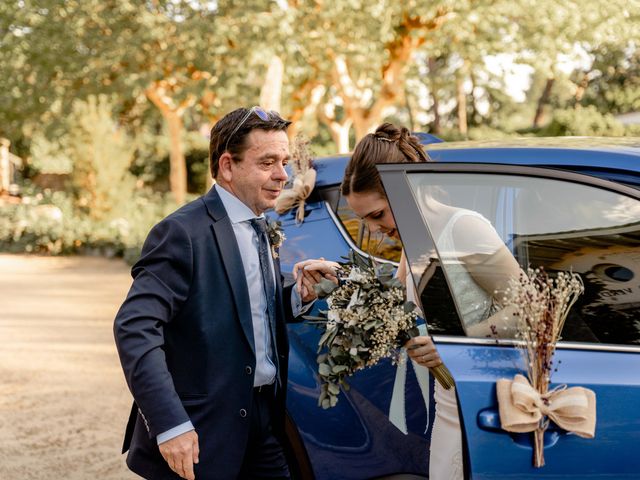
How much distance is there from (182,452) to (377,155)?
1.06m

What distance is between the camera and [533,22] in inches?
646

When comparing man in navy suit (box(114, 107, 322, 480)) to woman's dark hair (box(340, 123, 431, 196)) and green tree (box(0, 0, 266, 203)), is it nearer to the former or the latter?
woman's dark hair (box(340, 123, 431, 196))

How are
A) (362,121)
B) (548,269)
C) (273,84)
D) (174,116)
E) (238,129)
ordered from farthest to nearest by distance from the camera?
1. (174,116)
2. (362,121)
3. (273,84)
4. (238,129)
5. (548,269)

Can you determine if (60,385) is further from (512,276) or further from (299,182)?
(512,276)

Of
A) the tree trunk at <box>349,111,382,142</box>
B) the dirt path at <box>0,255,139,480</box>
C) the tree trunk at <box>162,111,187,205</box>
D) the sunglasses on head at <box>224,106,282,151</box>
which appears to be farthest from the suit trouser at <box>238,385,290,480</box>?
the tree trunk at <box>162,111,187,205</box>

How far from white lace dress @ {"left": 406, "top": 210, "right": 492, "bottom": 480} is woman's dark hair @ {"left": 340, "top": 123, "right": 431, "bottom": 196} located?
374 mm

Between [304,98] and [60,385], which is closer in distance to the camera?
[60,385]

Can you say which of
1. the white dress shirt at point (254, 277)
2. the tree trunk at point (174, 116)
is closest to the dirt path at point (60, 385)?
the white dress shirt at point (254, 277)

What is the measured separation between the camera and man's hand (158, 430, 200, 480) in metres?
2.07

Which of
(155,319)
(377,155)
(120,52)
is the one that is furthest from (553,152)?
(120,52)

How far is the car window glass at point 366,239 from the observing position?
117 inches

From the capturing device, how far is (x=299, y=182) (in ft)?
10.6

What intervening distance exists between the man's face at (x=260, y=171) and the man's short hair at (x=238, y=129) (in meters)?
0.01

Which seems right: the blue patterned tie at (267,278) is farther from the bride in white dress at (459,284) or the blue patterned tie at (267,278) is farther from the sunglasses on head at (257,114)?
the bride in white dress at (459,284)
